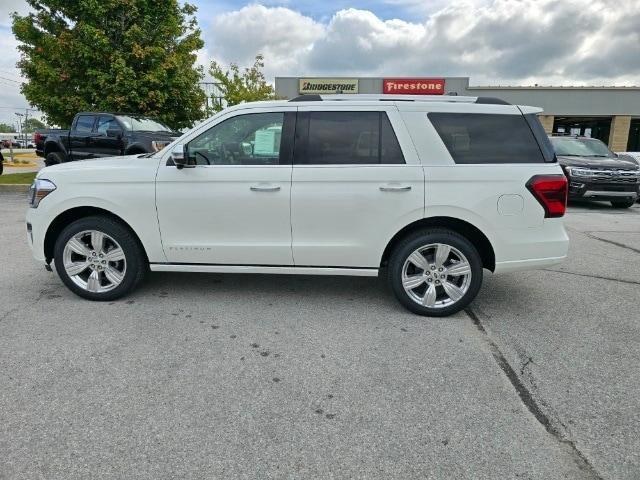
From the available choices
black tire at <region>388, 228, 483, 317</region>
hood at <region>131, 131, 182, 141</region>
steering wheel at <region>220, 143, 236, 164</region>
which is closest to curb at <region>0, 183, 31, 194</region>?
hood at <region>131, 131, 182, 141</region>

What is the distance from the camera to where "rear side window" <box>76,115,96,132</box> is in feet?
38.9

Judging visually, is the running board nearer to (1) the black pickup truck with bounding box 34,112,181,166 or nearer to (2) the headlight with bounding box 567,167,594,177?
(1) the black pickup truck with bounding box 34,112,181,166

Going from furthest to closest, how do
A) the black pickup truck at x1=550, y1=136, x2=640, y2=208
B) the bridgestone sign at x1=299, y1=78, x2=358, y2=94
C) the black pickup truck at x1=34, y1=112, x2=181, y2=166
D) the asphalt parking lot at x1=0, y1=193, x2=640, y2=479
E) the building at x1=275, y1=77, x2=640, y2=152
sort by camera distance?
the bridgestone sign at x1=299, y1=78, x2=358, y2=94 → the building at x1=275, y1=77, x2=640, y2=152 → the black pickup truck at x1=34, y1=112, x2=181, y2=166 → the black pickup truck at x1=550, y1=136, x2=640, y2=208 → the asphalt parking lot at x1=0, y1=193, x2=640, y2=479

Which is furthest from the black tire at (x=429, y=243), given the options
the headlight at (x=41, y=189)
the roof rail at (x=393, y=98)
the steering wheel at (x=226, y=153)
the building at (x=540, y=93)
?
the building at (x=540, y=93)

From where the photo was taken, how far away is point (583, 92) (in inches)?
1083

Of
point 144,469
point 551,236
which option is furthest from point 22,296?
point 551,236

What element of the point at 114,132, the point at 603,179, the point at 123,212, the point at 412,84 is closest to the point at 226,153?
the point at 123,212

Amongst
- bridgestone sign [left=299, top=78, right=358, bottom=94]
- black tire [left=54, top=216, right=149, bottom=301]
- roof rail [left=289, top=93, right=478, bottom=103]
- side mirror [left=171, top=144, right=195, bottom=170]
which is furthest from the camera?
bridgestone sign [left=299, top=78, right=358, bottom=94]

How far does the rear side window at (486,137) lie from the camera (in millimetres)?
3797

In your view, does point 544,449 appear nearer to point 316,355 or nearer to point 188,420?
point 316,355

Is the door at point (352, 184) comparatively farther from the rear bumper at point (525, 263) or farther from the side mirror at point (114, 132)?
the side mirror at point (114, 132)

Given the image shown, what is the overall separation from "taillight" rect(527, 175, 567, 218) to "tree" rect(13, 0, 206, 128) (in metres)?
12.1

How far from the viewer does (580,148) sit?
38.5ft

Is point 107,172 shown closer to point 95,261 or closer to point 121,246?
point 121,246
